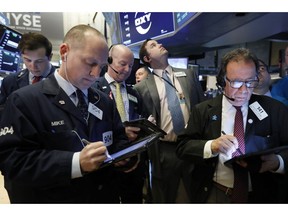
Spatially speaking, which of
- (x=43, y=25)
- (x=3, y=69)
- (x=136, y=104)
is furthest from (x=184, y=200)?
(x=43, y=25)

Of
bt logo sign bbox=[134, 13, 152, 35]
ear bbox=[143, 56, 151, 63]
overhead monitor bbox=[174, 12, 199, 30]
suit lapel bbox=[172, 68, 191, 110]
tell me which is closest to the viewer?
suit lapel bbox=[172, 68, 191, 110]

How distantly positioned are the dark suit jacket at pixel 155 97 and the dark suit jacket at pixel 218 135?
73cm

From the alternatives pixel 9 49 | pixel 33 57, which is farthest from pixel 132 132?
pixel 9 49

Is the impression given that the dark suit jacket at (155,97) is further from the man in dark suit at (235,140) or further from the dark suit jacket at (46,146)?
the dark suit jacket at (46,146)

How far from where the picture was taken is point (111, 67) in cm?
198

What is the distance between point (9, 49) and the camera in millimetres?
3744

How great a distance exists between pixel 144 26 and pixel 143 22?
5cm

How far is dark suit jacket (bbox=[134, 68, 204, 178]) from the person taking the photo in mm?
2150

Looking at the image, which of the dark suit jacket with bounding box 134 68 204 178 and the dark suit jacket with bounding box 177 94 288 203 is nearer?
the dark suit jacket with bounding box 177 94 288 203

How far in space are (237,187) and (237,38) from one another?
3.90 m

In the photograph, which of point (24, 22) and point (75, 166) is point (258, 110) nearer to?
point (75, 166)

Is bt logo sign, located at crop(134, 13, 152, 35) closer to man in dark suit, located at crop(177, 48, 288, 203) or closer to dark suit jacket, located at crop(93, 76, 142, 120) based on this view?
dark suit jacket, located at crop(93, 76, 142, 120)

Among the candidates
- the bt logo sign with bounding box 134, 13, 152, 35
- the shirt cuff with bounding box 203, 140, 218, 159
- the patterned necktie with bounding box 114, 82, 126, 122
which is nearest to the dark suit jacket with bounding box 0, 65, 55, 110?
the patterned necktie with bounding box 114, 82, 126, 122

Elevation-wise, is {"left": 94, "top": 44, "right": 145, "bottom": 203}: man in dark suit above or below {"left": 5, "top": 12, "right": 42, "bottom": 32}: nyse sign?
below
